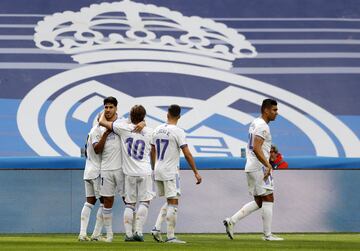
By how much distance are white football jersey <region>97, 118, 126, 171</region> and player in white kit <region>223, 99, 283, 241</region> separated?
1619mm

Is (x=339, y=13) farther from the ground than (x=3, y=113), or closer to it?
farther from the ground

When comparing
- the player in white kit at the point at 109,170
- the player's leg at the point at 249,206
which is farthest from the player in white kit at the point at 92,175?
the player's leg at the point at 249,206

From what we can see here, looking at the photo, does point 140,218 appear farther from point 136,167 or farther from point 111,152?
point 111,152

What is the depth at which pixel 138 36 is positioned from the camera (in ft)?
71.0

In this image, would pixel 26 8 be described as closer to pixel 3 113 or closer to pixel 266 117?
pixel 3 113

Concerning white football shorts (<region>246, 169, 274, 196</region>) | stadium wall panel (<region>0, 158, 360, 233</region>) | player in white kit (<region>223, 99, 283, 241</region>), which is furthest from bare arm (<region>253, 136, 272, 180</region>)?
stadium wall panel (<region>0, 158, 360, 233</region>)

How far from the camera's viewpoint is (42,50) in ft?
68.9

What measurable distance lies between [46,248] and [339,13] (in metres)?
12.7

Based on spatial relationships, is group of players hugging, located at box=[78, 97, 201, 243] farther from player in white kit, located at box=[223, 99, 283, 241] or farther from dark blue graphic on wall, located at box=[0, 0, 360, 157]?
dark blue graphic on wall, located at box=[0, 0, 360, 157]

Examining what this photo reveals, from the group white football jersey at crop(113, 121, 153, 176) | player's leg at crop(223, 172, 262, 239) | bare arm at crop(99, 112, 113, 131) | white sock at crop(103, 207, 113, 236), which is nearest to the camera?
bare arm at crop(99, 112, 113, 131)

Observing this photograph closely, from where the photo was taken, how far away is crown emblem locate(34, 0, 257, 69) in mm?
21250

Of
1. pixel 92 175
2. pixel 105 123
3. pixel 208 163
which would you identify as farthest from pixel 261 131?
pixel 208 163

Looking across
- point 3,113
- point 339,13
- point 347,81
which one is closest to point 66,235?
point 3,113

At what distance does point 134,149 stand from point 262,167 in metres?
1.66
